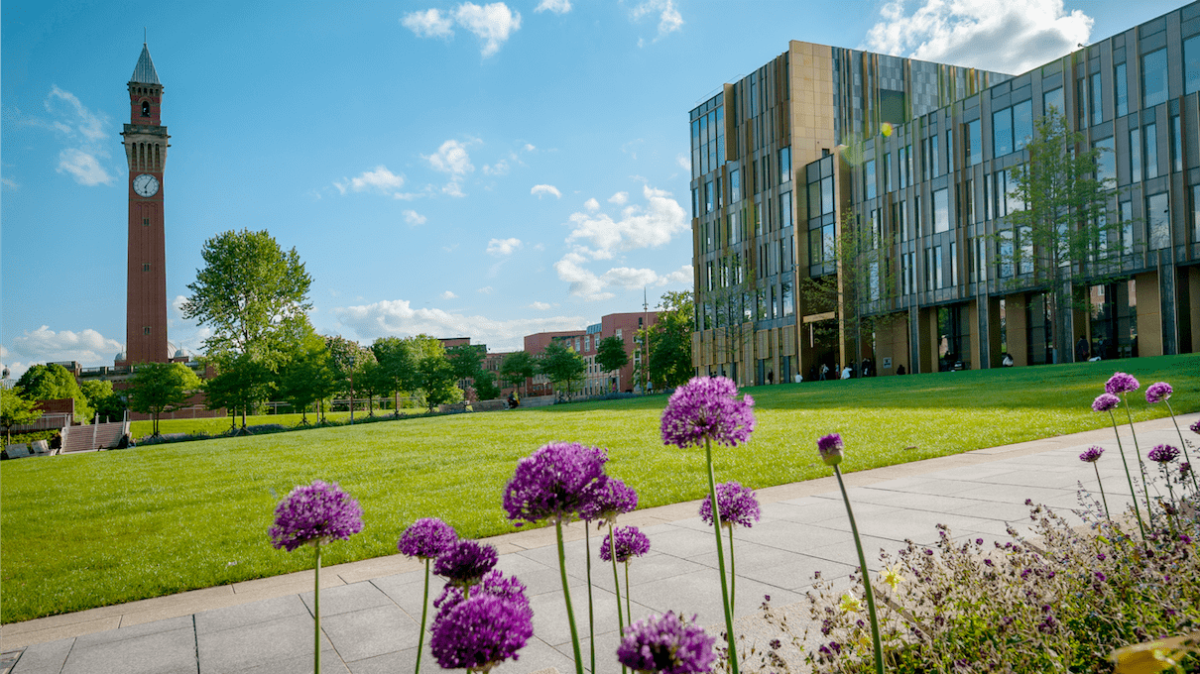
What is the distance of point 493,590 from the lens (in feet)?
5.45

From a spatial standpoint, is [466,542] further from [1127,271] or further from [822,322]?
[822,322]

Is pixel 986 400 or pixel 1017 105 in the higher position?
pixel 1017 105

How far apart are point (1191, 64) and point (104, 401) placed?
331 feet

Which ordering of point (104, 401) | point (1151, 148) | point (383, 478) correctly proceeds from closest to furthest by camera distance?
point (383, 478)
point (1151, 148)
point (104, 401)

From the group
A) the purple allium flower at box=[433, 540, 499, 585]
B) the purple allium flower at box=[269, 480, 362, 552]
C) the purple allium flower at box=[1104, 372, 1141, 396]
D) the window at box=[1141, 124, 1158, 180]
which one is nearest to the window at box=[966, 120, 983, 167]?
the window at box=[1141, 124, 1158, 180]

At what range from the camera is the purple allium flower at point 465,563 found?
5.74ft

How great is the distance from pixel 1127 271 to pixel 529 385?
361 feet

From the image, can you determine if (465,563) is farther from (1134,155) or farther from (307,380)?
(307,380)

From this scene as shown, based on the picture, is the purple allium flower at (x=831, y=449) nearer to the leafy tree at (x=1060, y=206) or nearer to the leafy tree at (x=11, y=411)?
the leafy tree at (x=1060, y=206)

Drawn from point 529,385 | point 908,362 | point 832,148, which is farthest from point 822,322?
point 529,385

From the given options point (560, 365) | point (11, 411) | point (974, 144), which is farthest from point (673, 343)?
point (11, 411)

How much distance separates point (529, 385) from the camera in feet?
440

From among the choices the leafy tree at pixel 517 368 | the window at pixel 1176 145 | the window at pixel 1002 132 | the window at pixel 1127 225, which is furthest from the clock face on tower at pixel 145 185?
the window at pixel 1176 145

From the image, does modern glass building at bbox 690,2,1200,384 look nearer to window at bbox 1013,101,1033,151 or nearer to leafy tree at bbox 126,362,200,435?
window at bbox 1013,101,1033,151
